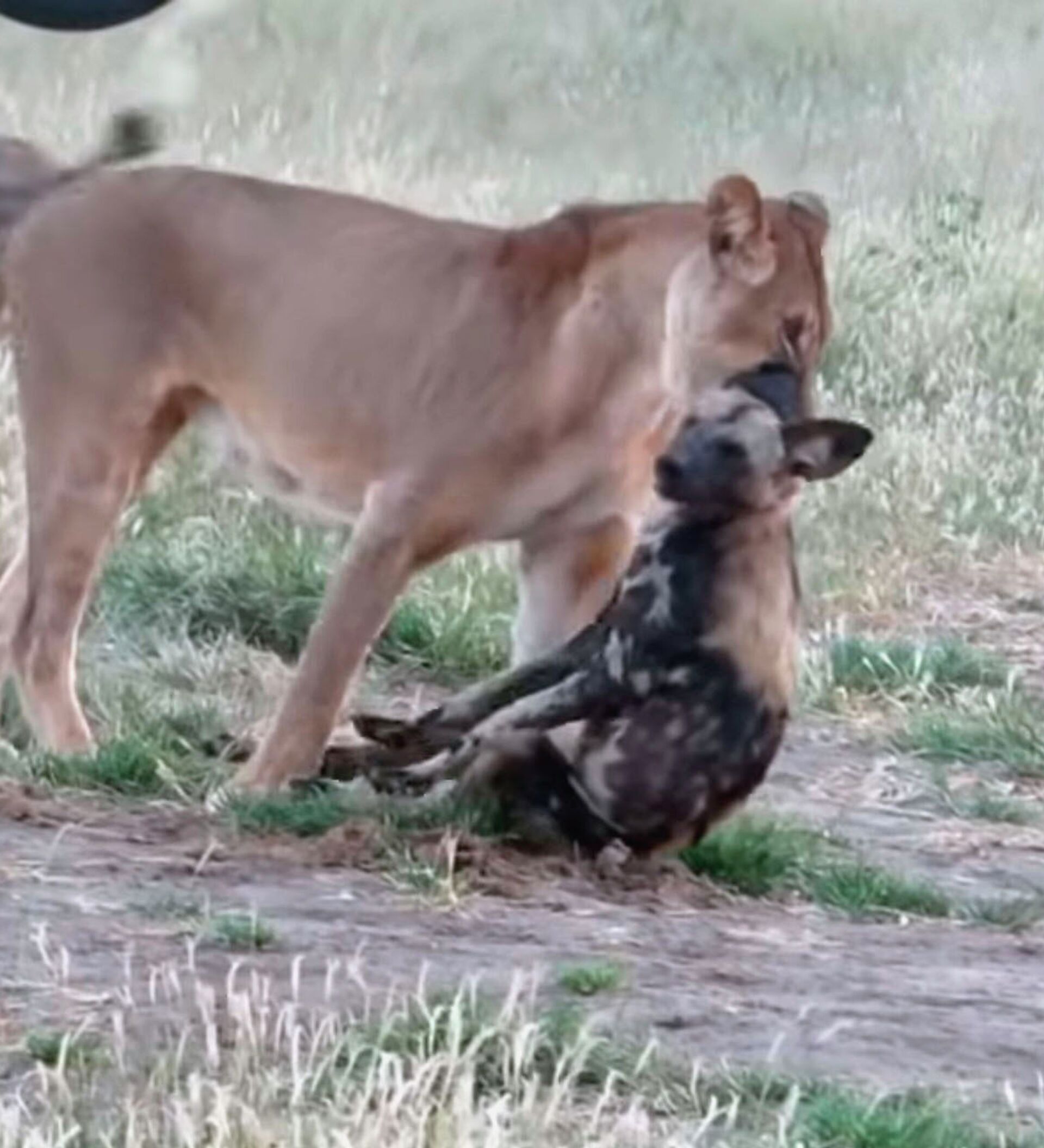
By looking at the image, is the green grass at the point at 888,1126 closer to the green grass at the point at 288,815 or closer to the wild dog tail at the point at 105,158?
the wild dog tail at the point at 105,158

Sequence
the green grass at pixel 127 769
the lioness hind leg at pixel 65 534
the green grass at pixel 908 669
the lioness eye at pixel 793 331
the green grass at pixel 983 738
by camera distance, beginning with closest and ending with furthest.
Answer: the lioness eye at pixel 793 331
the green grass at pixel 127 769
the lioness hind leg at pixel 65 534
the green grass at pixel 983 738
the green grass at pixel 908 669

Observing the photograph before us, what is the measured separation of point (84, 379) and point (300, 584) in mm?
1862

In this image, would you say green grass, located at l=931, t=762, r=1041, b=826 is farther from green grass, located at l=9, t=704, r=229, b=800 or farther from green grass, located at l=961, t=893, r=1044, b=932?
green grass, located at l=9, t=704, r=229, b=800

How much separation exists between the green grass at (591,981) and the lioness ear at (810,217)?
2199 millimetres

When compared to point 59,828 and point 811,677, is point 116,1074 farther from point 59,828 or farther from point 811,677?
point 811,677

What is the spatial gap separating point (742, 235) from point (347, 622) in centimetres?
112

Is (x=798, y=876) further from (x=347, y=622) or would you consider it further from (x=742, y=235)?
(x=742, y=235)

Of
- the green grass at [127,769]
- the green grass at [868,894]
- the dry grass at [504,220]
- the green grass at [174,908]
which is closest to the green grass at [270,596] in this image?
the dry grass at [504,220]

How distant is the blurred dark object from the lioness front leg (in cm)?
430

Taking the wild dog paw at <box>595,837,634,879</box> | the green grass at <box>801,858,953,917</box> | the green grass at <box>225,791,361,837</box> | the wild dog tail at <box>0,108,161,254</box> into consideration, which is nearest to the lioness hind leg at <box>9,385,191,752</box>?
the green grass at <box>225,791,361,837</box>

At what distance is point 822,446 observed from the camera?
667cm

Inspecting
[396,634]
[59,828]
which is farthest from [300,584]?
[59,828]

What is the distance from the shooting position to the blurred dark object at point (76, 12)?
2.96 metres

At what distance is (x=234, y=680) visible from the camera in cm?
878
